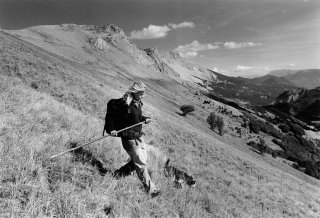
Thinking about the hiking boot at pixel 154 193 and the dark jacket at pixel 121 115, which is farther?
the dark jacket at pixel 121 115

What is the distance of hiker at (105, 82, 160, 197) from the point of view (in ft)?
14.5

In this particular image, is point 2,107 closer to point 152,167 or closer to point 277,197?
point 152,167

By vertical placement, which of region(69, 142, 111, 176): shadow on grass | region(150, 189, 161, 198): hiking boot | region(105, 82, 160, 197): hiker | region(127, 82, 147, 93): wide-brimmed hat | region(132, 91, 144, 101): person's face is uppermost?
region(127, 82, 147, 93): wide-brimmed hat

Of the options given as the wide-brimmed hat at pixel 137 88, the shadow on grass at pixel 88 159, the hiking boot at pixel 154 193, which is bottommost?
the hiking boot at pixel 154 193

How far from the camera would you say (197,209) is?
4.66 metres

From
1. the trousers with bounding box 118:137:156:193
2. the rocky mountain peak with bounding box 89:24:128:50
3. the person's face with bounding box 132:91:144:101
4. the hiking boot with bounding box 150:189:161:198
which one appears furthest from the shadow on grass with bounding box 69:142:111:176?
the rocky mountain peak with bounding box 89:24:128:50

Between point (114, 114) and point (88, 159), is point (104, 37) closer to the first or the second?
point (114, 114)

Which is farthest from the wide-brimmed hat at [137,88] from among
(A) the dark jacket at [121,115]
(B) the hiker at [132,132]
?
(A) the dark jacket at [121,115]

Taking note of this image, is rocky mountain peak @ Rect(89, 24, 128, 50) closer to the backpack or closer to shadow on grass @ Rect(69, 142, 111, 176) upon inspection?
shadow on grass @ Rect(69, 142, 111, 176)

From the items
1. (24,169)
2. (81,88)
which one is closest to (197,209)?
(24,169)

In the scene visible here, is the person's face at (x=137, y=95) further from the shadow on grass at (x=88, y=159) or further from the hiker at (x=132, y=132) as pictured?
the shadow on grass at (x=88, y=159)

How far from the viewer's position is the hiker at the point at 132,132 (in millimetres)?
4434

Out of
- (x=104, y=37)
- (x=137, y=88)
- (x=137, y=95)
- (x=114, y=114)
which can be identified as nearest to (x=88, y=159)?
(x=114, y=114)

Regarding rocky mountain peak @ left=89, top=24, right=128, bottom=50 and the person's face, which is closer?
the person's face
